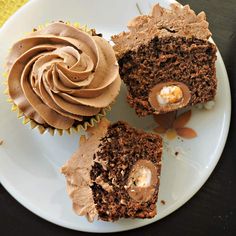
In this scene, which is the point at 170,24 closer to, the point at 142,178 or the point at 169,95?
the point at 169,95

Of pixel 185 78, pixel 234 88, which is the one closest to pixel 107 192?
pixel 185 78

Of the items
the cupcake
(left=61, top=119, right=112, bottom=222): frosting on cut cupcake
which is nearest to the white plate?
(left=61, top=119, right=112, bottom=222): frosting on cut cupcake

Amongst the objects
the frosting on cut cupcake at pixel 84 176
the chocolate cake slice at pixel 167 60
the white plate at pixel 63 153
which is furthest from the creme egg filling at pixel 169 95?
the frosting on cut cupcake at pixel 84 176

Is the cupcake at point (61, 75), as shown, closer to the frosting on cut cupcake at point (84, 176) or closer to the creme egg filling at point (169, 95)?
the frosting on cut cupcake at point (84, 176)

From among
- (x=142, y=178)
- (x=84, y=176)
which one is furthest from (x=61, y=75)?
(x=142, y=178)

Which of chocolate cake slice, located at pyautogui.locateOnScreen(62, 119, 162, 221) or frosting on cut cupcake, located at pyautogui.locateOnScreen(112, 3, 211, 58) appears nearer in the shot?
chocolate cake slice, located at pyautogui.locateOnScreen(62, 119, 162, 221)

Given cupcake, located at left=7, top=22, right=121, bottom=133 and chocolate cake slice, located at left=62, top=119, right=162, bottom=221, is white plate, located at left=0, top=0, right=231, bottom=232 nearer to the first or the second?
chocolate cake slice, located at left=62, top=119, right=162, bottom=221
